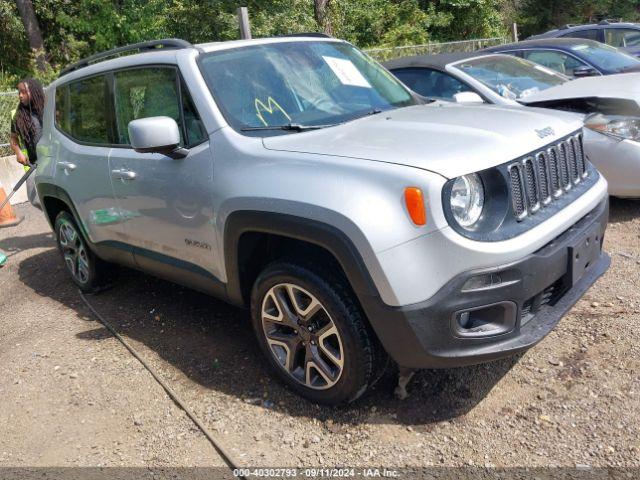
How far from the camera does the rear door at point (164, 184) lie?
3.51m

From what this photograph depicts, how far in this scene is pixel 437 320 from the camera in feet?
8.70

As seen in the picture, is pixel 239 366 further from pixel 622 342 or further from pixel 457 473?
pixel 622 342

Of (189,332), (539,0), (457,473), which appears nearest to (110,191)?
(189,332)

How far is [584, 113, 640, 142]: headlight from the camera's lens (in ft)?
17.3

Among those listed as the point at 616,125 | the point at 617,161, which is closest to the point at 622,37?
the point at 616,125

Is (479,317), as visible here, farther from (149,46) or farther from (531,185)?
(149,46)

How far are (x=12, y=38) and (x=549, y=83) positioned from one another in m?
17.5

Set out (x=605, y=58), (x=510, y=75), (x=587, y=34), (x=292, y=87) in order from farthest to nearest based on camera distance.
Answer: (x=587, y=34) < (x=605, y=58) < (x=510, y=75) < (x=292, y=87)

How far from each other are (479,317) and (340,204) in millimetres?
804

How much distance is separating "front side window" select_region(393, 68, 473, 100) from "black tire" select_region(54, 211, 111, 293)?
3589mm

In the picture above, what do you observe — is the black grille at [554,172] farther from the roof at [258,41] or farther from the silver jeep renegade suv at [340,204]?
the roof at [258,41]

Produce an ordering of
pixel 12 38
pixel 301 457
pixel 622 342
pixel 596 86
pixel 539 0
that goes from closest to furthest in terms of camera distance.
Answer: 1. pixel 301 457
2. pixel 622 342
3. pixel 596 86
4. pixel 12 38
5. pixel 539 0

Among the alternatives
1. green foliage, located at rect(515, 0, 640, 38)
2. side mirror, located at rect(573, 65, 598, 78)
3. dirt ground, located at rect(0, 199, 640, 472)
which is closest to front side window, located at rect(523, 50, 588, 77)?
side mirror, located at rect(573, 65, 598, 78)

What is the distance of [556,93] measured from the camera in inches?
221
